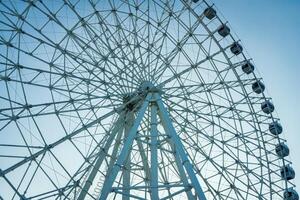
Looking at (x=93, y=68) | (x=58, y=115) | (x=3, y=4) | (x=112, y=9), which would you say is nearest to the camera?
(x=3, y=4)

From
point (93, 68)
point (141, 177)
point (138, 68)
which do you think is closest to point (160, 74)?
point (138, 68)

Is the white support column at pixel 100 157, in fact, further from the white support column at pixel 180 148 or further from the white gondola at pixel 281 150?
the white gondola at pixel 281 150

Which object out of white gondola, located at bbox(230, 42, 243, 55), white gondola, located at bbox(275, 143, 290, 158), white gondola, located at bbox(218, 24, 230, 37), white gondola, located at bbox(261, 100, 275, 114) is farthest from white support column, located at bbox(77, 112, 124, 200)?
white gondola, located at bbox(275, 143, 290, 158)

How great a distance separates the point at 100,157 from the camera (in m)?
18.2

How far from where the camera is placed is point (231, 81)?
23.3 m

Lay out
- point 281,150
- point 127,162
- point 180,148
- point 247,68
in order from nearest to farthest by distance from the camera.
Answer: point 180,148 → point 127,162 → point 281,150 → point 247,68

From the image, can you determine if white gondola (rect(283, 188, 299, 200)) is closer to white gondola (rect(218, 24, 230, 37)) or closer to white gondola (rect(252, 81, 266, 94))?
white gondola (rect(252, 81, 266, 94))

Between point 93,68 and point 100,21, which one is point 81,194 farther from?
point 100,21

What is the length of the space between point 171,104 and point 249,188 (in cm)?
604

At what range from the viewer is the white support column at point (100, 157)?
56.4ft

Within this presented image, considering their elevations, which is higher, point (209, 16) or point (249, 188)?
point (209, 16)

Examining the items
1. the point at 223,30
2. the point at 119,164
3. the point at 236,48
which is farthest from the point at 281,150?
the point at 119,164

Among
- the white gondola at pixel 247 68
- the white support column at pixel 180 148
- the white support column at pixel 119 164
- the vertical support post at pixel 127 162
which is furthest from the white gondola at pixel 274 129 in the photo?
the white support column at pixel 119 164

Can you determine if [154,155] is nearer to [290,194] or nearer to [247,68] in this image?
[290,194]
